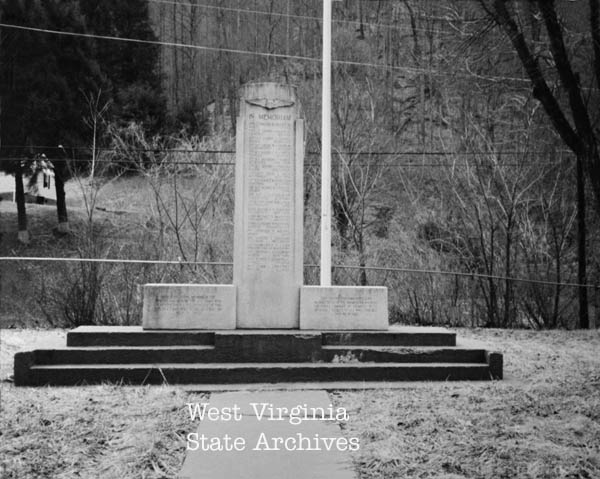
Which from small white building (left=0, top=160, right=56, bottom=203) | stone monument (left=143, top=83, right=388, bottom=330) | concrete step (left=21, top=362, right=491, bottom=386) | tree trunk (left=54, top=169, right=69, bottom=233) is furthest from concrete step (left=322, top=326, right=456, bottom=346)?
tree trunk (left=54, top=169, right=69, bottom=233)

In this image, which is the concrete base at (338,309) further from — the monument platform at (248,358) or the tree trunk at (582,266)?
the tree trunk at (582,266)

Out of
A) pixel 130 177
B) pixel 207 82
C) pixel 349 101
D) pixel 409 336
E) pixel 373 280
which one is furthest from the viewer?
pixel 207 82

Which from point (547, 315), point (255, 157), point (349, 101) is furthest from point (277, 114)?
point (349, 101)

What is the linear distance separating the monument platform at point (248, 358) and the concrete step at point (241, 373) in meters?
0.01

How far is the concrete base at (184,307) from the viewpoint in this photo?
333 inches

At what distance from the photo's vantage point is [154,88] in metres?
29.0

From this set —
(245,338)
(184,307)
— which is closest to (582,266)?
(245,338)

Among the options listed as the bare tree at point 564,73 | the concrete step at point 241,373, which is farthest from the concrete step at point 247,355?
the bare tree at point 564,73

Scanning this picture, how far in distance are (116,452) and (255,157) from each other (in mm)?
5213

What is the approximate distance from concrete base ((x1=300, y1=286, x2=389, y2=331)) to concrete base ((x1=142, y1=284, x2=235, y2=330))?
45.9 inches

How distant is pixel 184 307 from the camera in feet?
27.9

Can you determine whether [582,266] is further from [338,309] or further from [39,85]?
[39,85]

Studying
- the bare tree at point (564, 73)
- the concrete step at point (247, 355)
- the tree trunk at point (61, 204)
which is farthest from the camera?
the tree trunk at point (61, 204)

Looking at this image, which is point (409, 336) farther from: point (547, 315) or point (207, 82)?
point (207, 82)
